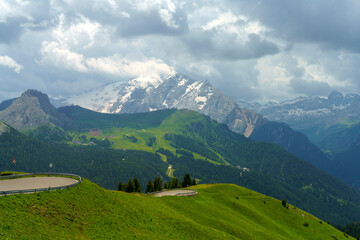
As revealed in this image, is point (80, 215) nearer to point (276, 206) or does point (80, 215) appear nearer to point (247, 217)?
point (247, 217)

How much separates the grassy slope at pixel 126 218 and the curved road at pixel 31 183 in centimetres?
786

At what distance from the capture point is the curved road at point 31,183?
5712cm

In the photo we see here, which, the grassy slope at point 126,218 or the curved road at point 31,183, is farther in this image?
the curved road at point 31,183

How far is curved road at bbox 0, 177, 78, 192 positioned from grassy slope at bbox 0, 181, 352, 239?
7855mm

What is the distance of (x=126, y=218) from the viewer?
51.7 metres

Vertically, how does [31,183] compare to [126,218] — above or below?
above

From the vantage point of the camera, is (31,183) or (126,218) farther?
(31,183)

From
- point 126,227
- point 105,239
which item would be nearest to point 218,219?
point 126,227

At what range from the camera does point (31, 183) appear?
62.7 meters

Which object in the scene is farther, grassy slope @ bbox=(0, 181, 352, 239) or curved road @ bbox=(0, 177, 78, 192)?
curved road @ bbox=(0, 177, 78, 192)

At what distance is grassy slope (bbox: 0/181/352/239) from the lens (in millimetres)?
38625

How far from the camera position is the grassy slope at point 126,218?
38625mm

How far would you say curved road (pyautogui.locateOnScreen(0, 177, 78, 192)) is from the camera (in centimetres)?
5712

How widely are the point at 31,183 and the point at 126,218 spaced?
26840mm
